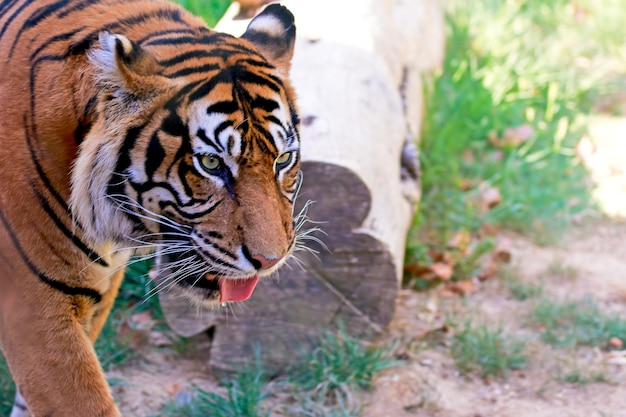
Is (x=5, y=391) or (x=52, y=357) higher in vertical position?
(x=52, y=357)

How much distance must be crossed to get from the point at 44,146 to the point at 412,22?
325 cm

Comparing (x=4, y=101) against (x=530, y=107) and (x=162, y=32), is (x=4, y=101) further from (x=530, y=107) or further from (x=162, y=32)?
(x=530, y=107)

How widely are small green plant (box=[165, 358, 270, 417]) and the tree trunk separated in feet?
0.58

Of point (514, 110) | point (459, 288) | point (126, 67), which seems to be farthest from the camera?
point (514, 110)

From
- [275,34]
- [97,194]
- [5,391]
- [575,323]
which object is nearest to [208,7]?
[275,34]

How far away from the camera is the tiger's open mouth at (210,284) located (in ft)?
7.88

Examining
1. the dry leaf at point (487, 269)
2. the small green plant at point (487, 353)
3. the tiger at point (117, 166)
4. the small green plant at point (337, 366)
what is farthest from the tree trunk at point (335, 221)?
the tiger at point (117, 166)

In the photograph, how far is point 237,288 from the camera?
7.91 feet

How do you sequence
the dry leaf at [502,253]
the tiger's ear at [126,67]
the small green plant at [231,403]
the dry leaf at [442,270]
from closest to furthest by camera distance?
the tiger's ear at [126,67] → the small green plant at [231,403] → the dry leaf at [442,270] → the dry leaf at [502,253]

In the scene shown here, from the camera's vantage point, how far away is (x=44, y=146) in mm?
2252

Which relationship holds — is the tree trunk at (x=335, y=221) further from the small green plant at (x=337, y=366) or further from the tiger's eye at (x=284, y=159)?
the tiger's eye at (x=284, y=159)

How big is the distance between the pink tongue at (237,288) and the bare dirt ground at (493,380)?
3.24ft

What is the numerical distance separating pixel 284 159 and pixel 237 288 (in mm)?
431

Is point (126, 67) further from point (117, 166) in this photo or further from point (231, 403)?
point (231, 403)
